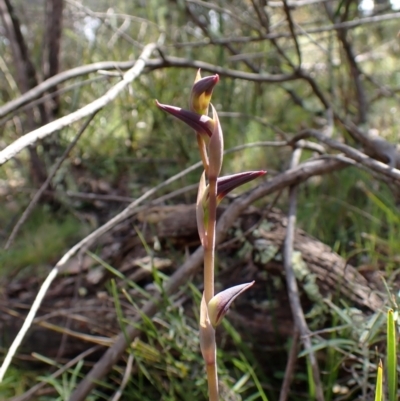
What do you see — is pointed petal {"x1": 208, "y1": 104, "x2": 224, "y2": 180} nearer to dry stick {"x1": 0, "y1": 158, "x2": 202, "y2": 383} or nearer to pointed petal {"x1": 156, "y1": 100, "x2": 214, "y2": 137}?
pointed petal {"x1": 156, "y1": 100, "x2": 214, "y2": 137}

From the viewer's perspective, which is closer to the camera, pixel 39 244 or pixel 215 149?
pixel 215 149

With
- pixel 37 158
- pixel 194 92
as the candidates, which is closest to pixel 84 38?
pixel 37 158

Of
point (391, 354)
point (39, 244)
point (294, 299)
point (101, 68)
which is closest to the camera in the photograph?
point (391, 354)

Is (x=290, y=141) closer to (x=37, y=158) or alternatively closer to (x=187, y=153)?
(x=187, y=153)

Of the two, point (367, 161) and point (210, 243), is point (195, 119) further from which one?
point (367, 161)

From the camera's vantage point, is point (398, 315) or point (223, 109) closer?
point (398, 315)

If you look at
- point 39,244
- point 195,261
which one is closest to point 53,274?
point 195,261

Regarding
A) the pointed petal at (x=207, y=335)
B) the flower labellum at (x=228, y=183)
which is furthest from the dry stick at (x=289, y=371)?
the flower labellum at (x=228, y=183)
